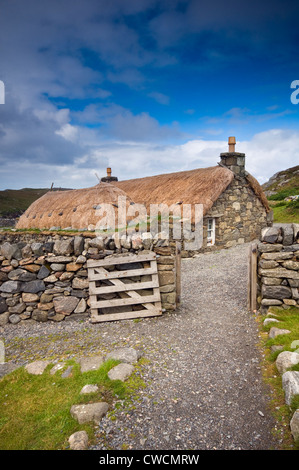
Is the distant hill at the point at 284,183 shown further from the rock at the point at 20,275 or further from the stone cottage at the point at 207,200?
the rock at the point at 20,275

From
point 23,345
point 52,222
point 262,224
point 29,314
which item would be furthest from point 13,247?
point 262,224

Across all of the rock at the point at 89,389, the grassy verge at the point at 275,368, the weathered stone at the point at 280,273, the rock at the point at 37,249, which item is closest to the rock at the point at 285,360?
the grassy verge at the point at 275,368

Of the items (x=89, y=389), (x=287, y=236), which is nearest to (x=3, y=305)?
(x=89, y=389)

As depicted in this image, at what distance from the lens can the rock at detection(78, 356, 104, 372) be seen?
5593mm

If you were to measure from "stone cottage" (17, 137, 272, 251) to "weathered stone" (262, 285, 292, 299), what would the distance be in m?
9.29

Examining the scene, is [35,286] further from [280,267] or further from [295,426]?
[295,426]

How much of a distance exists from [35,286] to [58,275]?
789mm

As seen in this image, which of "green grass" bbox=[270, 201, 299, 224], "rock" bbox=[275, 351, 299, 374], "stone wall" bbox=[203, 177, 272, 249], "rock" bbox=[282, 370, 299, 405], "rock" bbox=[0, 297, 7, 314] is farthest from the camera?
"green grass" bbox=[270, 201, 299, 224]

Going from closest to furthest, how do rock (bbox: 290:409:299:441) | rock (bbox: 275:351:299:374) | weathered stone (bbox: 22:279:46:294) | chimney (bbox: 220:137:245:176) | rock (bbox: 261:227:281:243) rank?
1. rock (bbox: 290:409:299:441)
2. rock (bbox: 275:351:299:374)
3. rock (bbox: 261:227:281:243)
4. weathered stone (bbox: 22:279:46:294)
5. chimney (bbox: 220:137:245:176)

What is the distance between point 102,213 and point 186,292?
981 centimetres

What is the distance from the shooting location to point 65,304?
8.26 m

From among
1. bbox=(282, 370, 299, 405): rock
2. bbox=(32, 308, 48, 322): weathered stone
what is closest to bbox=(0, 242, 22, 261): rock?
bbox=(32, 308, 48, 322): weathered stone

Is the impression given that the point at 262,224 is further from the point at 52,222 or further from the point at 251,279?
the point at 52,222

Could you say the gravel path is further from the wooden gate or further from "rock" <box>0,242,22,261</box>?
"rock" <box>0,242,22,261</box>
